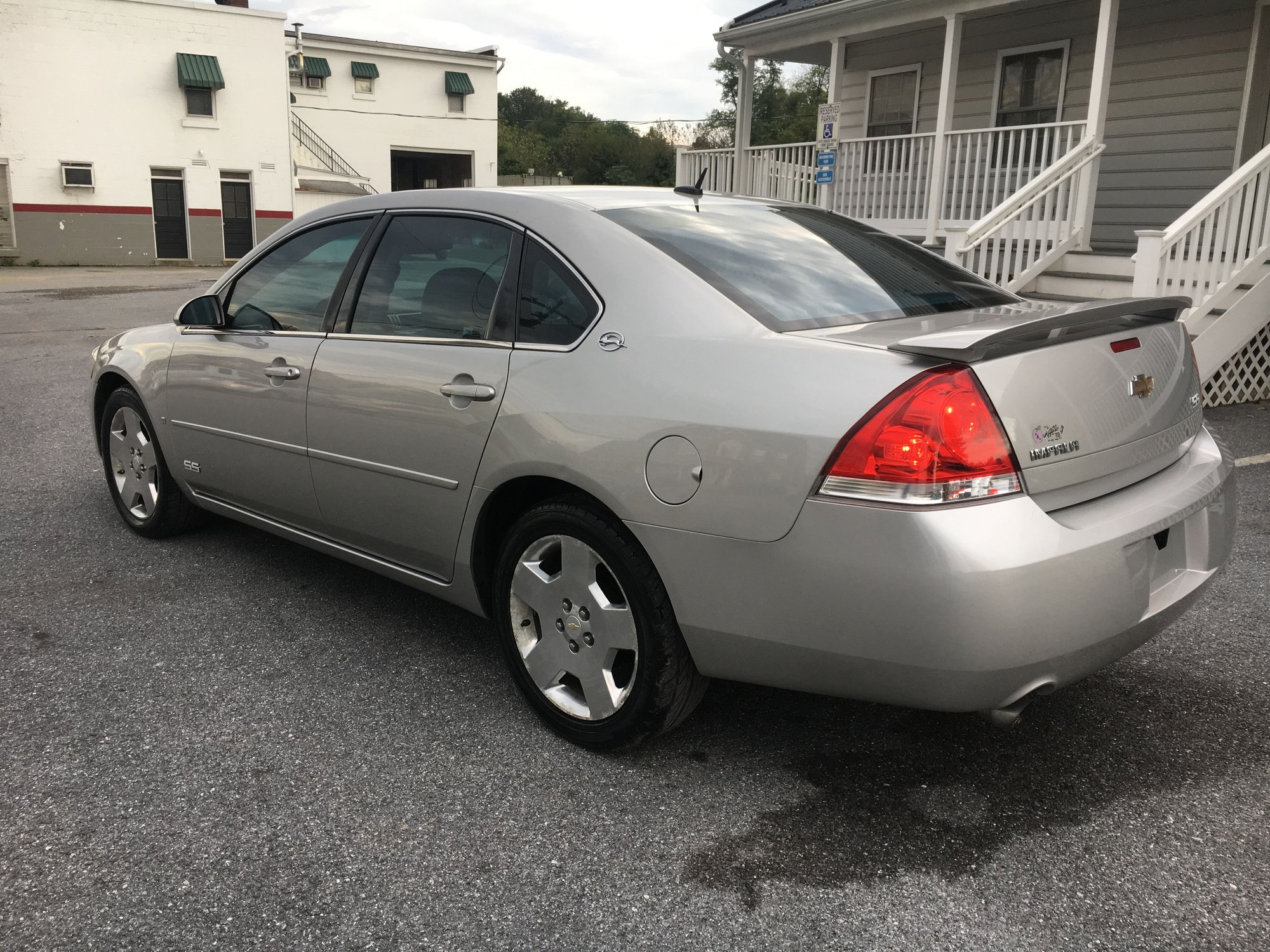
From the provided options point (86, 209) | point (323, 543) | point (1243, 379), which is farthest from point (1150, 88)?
point (86, 209)

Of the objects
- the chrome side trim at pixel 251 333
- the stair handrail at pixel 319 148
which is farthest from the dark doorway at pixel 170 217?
the chrome side trim at pixel 251 333

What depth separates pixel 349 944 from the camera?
2.18 metres

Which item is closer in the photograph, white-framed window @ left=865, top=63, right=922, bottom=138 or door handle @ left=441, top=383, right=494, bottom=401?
door handle @ left=441, top=383, right=494, bottom=401

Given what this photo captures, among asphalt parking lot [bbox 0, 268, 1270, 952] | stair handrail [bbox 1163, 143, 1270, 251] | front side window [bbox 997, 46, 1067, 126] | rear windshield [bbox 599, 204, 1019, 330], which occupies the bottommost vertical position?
asphalt parking lot [bbox 0, 268, 1270, 952]

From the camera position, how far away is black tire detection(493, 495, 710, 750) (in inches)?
106

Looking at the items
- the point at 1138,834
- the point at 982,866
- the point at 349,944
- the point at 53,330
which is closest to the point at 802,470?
the point at 982,866

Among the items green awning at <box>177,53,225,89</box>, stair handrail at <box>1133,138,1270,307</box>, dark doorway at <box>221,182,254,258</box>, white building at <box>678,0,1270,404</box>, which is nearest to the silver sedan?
stair handrail at <box>1133,138,1270,307</box>

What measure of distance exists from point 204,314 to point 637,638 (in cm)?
250

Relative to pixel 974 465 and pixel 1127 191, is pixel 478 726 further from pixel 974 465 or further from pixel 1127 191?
pixel 1127 191

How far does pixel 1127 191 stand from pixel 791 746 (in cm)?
1092

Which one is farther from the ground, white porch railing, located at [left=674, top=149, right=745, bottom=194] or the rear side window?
white porch railing, located at [left=674, top=149, right=745, bottom=194]

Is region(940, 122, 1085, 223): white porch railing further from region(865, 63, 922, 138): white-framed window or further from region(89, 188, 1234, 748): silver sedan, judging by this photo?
region(89, 188, 1234, 748): silver sedan

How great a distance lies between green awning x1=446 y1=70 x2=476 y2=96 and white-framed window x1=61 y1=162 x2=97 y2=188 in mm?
14031

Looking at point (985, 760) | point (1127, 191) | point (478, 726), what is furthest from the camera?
point (1127, 191)
